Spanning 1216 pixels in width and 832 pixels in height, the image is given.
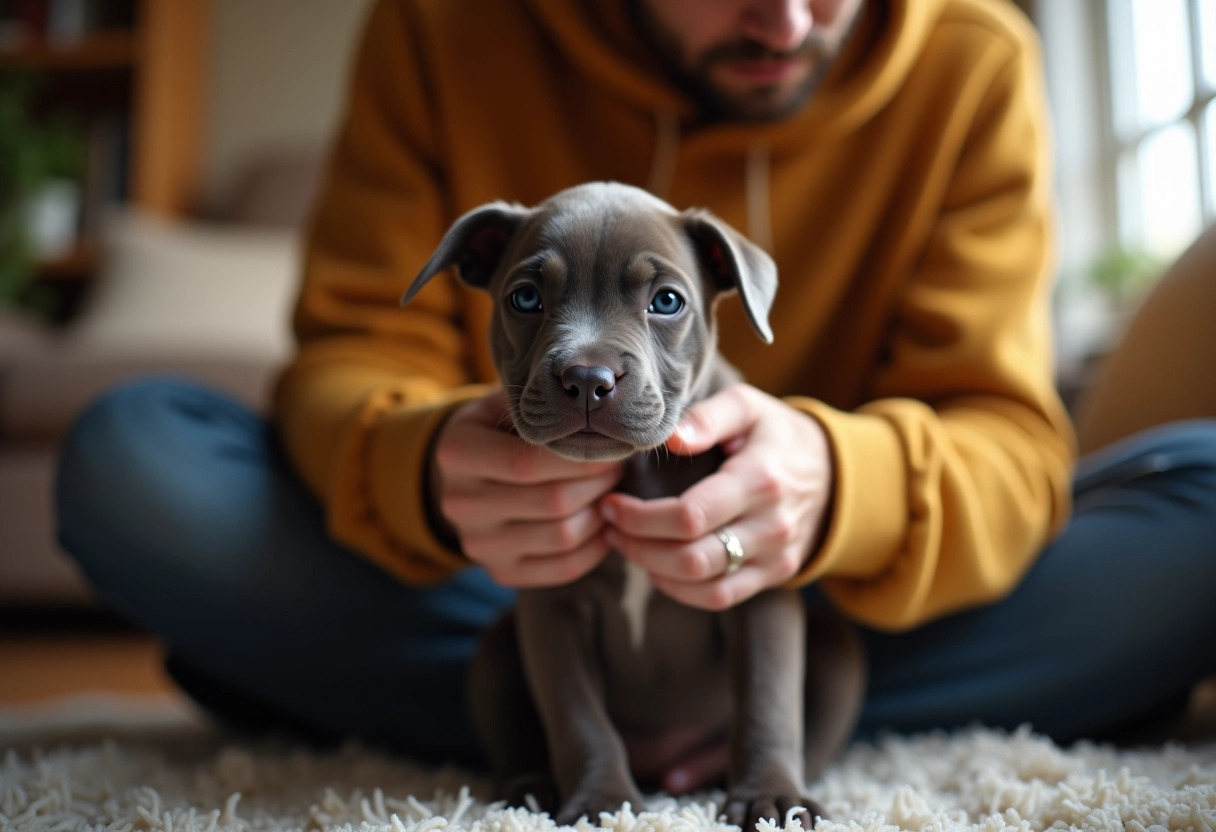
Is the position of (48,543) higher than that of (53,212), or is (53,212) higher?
(53,212)

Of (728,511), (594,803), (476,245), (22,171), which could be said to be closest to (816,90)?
(476,245)

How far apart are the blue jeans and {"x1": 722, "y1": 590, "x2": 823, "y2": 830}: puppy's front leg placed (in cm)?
41

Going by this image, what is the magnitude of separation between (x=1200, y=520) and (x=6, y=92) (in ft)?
14.4

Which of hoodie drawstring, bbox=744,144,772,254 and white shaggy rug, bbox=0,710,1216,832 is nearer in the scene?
white shaggy rug, bbox=0,710,1216,832

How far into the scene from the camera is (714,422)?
1000 millimetres

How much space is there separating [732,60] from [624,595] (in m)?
0.66

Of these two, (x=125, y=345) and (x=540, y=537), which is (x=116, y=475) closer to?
(x=540, y=537)

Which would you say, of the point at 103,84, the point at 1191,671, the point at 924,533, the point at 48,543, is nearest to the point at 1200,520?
the point at 1191,671

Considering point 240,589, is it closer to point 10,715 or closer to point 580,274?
point 10,715

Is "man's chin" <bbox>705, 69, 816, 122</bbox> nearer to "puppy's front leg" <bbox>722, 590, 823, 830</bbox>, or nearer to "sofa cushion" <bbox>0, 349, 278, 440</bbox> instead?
"puppy's front leg" <bbox>722, 590, 823, 830</bbox>

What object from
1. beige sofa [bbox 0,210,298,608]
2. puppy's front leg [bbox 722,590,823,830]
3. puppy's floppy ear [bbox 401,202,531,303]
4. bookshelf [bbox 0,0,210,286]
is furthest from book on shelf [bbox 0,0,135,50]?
puppy's front leg [bbox 722,590,823,830]

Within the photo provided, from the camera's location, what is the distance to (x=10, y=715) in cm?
166

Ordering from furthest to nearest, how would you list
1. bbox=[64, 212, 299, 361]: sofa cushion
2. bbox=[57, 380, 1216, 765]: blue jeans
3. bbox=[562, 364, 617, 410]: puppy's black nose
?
bbox=[64, 212, 299, 361]: sofa cushion, bbox=[57, 380, 1216, 765]: blue jeans, bbox=[562, 364, 617, 410]: puppy's black nose

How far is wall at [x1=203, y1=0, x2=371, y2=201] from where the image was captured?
4.62 m
